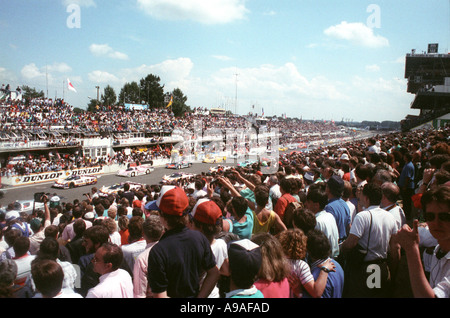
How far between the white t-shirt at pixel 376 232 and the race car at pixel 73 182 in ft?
89.6

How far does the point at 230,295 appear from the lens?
2.26 m

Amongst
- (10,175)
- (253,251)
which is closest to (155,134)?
(10,175)

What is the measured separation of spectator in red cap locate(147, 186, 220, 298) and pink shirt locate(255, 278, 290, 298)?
45 centimetres

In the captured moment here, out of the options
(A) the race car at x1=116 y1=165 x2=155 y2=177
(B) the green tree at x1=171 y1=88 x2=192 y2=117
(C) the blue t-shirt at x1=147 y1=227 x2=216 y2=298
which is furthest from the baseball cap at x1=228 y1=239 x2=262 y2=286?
(B) the green tree at x1=171 y1=88 x2=192 y2=117

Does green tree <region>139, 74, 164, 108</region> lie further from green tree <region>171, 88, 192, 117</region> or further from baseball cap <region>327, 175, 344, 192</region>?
baseball cap <region>327, 175, 344, 192</region>

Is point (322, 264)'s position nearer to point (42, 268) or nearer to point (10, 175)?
point (42, 268)

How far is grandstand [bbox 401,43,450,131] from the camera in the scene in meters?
40.3

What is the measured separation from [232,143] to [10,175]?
41801 millimetres

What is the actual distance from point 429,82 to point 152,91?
73.3 m

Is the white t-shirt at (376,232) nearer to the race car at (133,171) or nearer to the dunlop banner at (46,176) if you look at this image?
the dunlop banner at (46,176)

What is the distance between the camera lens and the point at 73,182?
1046 inches

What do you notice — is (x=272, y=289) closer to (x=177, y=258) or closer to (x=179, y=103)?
(x=177, y=258)

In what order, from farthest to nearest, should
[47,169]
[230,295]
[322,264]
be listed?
1. [47,169]
2. [322,264]
3. [230,295]

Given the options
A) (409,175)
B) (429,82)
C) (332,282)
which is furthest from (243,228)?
(429,82)
